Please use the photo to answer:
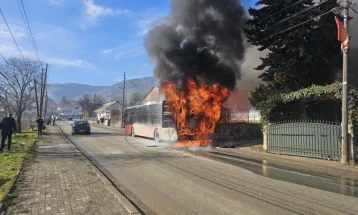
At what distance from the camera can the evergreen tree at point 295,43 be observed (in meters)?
17.4

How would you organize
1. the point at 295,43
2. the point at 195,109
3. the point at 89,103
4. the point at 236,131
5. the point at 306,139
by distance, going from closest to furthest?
the point at 306,139 → the point at 295,43 → the point at 195,109 → the point at 236,131 → the point at 89,103

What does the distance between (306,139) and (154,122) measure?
10.4 m

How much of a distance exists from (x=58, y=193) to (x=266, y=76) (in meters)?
15.4

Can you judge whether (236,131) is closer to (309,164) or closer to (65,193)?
(309,164)

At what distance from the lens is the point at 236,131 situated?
22484mm

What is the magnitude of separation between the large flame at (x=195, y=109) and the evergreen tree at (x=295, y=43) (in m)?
2.92

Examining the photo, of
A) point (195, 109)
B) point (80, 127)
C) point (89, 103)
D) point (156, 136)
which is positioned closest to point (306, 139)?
point (195, 109)

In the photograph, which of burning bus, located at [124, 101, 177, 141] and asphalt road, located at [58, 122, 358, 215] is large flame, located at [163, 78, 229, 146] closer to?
burning bus, located at [124, 101, 177, 141]

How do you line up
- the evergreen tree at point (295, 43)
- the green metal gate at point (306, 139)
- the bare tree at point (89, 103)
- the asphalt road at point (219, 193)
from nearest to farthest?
the asphalt road at point (219, 193), the green metal gate at point (306, 139), the evergreen tree at point (295, 43), the bare tree at point (89, 103)

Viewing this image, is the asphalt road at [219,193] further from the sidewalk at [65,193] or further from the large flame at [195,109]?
the large flame at [195,109]

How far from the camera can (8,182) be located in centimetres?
730

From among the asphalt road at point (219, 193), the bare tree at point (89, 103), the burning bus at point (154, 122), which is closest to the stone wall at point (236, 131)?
the burning bus at point (154, 122)

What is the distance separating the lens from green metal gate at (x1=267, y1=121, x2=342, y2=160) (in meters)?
12.4

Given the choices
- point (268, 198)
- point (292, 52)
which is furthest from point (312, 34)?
point (268, 198)
